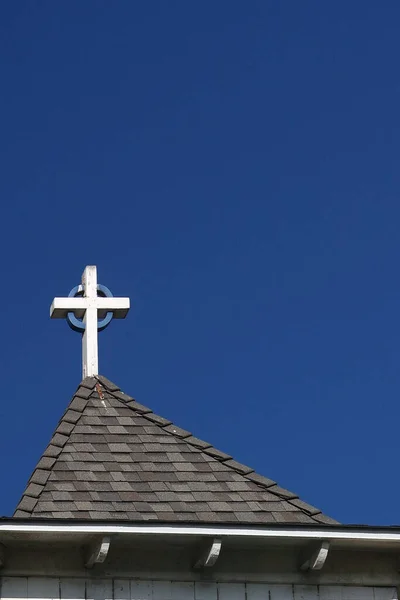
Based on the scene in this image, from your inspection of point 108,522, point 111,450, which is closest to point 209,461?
point 111,450

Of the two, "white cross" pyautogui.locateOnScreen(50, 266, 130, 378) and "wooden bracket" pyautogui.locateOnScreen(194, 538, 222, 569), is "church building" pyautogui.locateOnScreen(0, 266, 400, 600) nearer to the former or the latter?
"wooden bracket" pyautogui.locateOnScreen(194, 538, 222, 569)

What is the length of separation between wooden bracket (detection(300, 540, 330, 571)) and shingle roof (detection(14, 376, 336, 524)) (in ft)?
1.47

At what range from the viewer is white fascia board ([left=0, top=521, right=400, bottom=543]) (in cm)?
1378

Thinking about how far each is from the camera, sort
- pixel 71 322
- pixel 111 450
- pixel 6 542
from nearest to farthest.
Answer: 1. pixel 6 542
2. pixel 111 450
3. pixel 71 322

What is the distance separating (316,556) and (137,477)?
1.67 metres

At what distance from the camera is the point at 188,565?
14367 millimetres

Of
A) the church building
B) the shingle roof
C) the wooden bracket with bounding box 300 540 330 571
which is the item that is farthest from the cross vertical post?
the wooden bracket with bounding box 300 540 330 571

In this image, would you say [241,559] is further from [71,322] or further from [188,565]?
[71,322]

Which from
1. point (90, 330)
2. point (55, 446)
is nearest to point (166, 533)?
point (55, 446)

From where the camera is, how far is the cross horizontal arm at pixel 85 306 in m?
16.8

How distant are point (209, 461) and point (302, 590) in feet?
5.20

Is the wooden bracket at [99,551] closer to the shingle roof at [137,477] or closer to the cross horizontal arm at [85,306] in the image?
the shingle roof at [137,477]

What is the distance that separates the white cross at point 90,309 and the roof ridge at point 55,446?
339 millimetres

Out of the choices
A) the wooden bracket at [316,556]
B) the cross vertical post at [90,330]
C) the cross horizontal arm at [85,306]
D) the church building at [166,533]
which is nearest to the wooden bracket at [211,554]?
the church building at [166,533]
